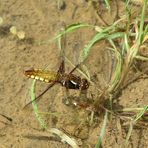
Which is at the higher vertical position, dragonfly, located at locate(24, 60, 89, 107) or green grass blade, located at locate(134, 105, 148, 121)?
dragonfly, located at locate(24, 60, 89, 107)

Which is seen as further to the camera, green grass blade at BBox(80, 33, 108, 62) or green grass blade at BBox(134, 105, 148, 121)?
green grass blade at BBox(80, 33, 108, 62)

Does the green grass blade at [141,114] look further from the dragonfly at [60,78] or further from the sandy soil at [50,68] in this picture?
the dragonfly at [60,78]

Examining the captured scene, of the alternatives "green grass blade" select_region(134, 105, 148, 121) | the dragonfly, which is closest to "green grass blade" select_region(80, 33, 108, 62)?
the dragonfly

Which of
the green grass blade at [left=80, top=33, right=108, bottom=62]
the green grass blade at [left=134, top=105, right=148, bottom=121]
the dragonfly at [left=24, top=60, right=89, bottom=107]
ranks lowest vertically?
the green grass blade at [left=134, top=105, right=148, bottom=121]

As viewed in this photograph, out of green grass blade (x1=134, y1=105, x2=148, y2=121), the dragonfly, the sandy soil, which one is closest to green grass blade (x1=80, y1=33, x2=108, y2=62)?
the sandy soil

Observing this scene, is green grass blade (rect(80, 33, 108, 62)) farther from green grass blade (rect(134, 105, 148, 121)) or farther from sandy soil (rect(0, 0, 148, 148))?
green grass blade (rect(134, 105, 148, 121))

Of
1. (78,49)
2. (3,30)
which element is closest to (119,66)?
(78,49)

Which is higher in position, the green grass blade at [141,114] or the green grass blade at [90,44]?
the green grass blade at [90,44]

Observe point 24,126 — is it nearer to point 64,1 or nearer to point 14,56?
point 14,56

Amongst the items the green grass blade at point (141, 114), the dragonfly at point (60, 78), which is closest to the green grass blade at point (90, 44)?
the dragonfly at point (60, 78)
